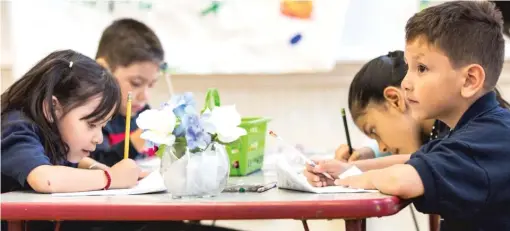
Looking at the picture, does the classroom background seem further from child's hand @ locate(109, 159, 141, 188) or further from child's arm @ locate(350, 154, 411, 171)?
child's hand @ locate(109, 159, 141, 188)

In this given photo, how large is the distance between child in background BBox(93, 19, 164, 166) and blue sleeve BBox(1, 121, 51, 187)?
2.49ft

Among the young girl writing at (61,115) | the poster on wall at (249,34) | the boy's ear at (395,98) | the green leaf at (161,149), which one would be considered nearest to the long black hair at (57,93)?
the young girl writing at (61,115)

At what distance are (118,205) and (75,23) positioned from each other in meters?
1.60

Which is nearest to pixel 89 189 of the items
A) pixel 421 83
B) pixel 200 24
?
pixel 421 83

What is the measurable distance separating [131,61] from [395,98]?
3.04 ft

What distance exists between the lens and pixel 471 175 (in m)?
1.12

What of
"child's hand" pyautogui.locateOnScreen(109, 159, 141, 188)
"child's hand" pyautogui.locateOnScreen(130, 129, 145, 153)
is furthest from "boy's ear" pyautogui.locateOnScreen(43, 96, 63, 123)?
"child's hand" pyautogui.locateOnScreen(130, 129, 145, 153)

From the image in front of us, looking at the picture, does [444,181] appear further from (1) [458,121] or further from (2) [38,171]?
(2) [38,171]

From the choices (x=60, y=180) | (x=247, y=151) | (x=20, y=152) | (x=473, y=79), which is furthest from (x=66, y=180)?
(x=473, y=79)

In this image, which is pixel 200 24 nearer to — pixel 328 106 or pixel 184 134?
pixel 328 106

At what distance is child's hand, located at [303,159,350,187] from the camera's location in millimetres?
1344

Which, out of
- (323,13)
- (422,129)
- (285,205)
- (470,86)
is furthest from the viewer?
(323,13)

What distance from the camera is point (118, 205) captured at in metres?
1.05

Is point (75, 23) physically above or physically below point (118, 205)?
above
